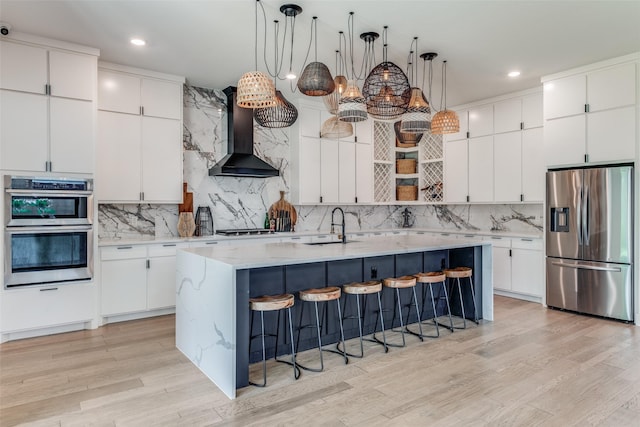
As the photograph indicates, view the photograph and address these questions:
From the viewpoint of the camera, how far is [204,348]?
9.81 ft

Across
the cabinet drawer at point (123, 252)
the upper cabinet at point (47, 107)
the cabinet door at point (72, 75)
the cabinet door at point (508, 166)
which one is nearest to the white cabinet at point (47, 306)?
the cabinet drawer at point (123, 252)

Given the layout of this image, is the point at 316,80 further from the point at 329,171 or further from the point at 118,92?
the point at 329,171

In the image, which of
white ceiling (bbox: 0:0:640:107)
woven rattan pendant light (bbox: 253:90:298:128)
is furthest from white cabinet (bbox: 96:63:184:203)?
woven rattan pendant light (bbox: 253:90:298:128)

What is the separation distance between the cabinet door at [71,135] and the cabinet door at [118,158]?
13.4 inches

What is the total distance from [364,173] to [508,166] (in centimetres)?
213

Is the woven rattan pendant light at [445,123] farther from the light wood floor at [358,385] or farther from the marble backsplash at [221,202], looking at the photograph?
the marble backsplash at [221,202]

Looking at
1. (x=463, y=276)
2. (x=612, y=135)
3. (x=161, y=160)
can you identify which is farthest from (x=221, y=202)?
(x=612, y=135)

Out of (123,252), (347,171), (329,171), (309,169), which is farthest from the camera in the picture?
(347,171)

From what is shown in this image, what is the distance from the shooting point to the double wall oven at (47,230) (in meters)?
3.66

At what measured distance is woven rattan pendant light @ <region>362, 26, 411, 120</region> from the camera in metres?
3.17

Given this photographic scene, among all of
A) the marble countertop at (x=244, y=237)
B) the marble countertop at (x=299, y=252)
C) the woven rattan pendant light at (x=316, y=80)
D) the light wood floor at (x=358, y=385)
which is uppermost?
the woven rattan pendant light at (x=316, y=80)

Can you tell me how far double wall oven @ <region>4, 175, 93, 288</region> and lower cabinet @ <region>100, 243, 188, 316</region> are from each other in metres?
0.24

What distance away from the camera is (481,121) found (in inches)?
236

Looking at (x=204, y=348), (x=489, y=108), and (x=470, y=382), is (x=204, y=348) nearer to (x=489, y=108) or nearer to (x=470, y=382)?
(x=470, y=382)
